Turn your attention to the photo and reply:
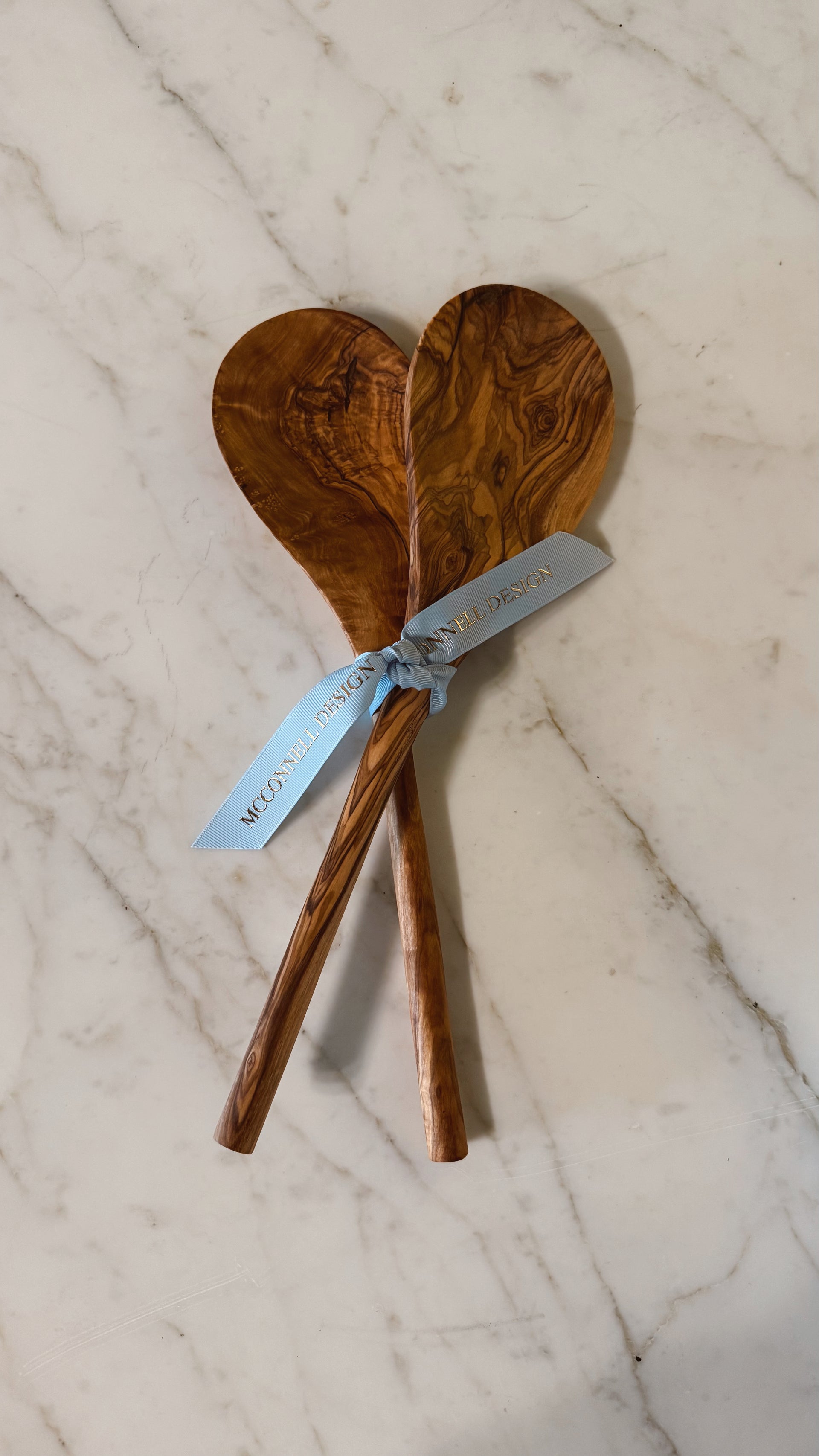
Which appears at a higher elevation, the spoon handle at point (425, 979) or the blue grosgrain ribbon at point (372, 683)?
the blue grosgrain ribbon at point (372, 683)

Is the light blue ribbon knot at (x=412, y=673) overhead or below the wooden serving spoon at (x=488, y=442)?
below

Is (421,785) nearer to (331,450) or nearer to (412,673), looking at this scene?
(412,673)

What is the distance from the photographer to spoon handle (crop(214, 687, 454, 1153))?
0.49 metres

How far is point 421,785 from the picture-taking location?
0.58 meters

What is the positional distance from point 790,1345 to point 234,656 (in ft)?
1.68

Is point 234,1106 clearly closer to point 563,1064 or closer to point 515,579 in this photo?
point 563,1064

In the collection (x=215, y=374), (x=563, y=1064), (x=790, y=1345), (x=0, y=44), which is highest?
(x=0, y=44)

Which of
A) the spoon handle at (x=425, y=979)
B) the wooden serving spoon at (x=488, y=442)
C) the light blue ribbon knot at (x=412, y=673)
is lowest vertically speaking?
the spoon handle at (x=425, y=979)

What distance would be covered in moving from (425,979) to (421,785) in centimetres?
12

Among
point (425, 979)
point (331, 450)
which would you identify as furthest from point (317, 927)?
point (331, 450)

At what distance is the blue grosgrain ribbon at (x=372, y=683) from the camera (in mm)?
532

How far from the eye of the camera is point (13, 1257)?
0.53 metres

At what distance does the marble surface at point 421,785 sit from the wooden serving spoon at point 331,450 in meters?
0.04

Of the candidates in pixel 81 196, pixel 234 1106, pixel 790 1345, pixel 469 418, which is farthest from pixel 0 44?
pixel 790 1345
